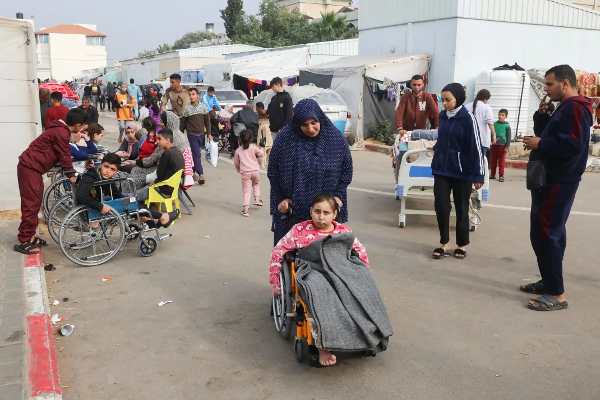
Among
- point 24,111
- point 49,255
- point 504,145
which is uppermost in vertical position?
point 24,111

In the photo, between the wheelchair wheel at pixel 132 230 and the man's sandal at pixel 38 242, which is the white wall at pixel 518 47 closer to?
the wheelchair wheel at pixel 132 230

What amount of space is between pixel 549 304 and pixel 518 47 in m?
15.9

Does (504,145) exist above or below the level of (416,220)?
above

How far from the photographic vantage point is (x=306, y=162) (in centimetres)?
438

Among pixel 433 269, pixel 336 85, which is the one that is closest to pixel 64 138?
pixel 433 269

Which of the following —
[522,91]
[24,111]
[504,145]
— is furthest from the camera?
[522,91]

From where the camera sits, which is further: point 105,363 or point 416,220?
point 416,220

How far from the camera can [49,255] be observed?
21.7 ft

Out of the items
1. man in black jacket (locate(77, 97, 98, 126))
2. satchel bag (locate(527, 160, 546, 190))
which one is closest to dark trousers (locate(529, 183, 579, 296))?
satchel bag (locate(527, 160, 546, 190))

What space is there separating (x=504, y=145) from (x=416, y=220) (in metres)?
4.04

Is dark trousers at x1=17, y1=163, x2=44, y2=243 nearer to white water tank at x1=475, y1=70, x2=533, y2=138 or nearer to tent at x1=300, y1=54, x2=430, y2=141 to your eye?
tent at x1=300, y1=54, x2=430, y2=141

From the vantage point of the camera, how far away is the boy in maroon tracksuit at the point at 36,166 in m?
6.41

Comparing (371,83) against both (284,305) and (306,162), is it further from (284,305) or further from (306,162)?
(284,305)

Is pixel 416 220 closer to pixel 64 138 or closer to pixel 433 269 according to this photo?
pixel 433 269
